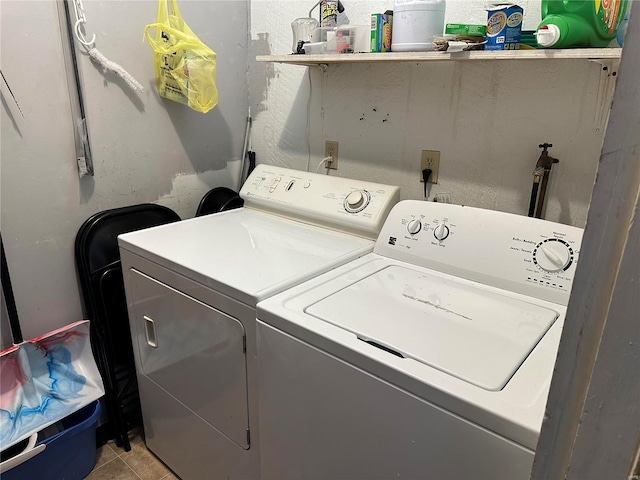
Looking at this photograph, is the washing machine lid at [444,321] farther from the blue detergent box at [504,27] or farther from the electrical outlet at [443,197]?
the blue detergent box at [504,27]

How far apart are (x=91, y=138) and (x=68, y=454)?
3.82 ft

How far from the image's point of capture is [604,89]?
1251 mm

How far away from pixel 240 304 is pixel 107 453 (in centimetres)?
121

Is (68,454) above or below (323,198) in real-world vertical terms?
below

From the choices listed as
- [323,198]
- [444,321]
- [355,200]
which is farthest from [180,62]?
[444,321]

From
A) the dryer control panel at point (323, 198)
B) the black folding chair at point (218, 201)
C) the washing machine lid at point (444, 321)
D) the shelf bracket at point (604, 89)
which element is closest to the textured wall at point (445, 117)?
the shelf bracket at point (604, 89)

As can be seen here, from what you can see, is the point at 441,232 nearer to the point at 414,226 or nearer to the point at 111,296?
the point at 414,226

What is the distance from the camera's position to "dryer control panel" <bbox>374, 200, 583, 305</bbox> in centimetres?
116

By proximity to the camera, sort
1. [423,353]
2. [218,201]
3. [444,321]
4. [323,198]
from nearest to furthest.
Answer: [423,353] < [444,321] < [323,198] < [218,201]

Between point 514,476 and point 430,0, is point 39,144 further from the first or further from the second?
point 514,476

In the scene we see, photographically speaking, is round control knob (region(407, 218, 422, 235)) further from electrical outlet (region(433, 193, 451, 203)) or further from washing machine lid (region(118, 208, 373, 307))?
electrical outlet (region(433, 193, 451, 203))

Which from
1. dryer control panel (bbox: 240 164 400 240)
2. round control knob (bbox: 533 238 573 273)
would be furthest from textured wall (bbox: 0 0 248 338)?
round control knob (bbox: 533 238 573 273)

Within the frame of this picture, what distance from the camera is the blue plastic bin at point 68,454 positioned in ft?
4.97

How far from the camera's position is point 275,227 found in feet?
5.67
